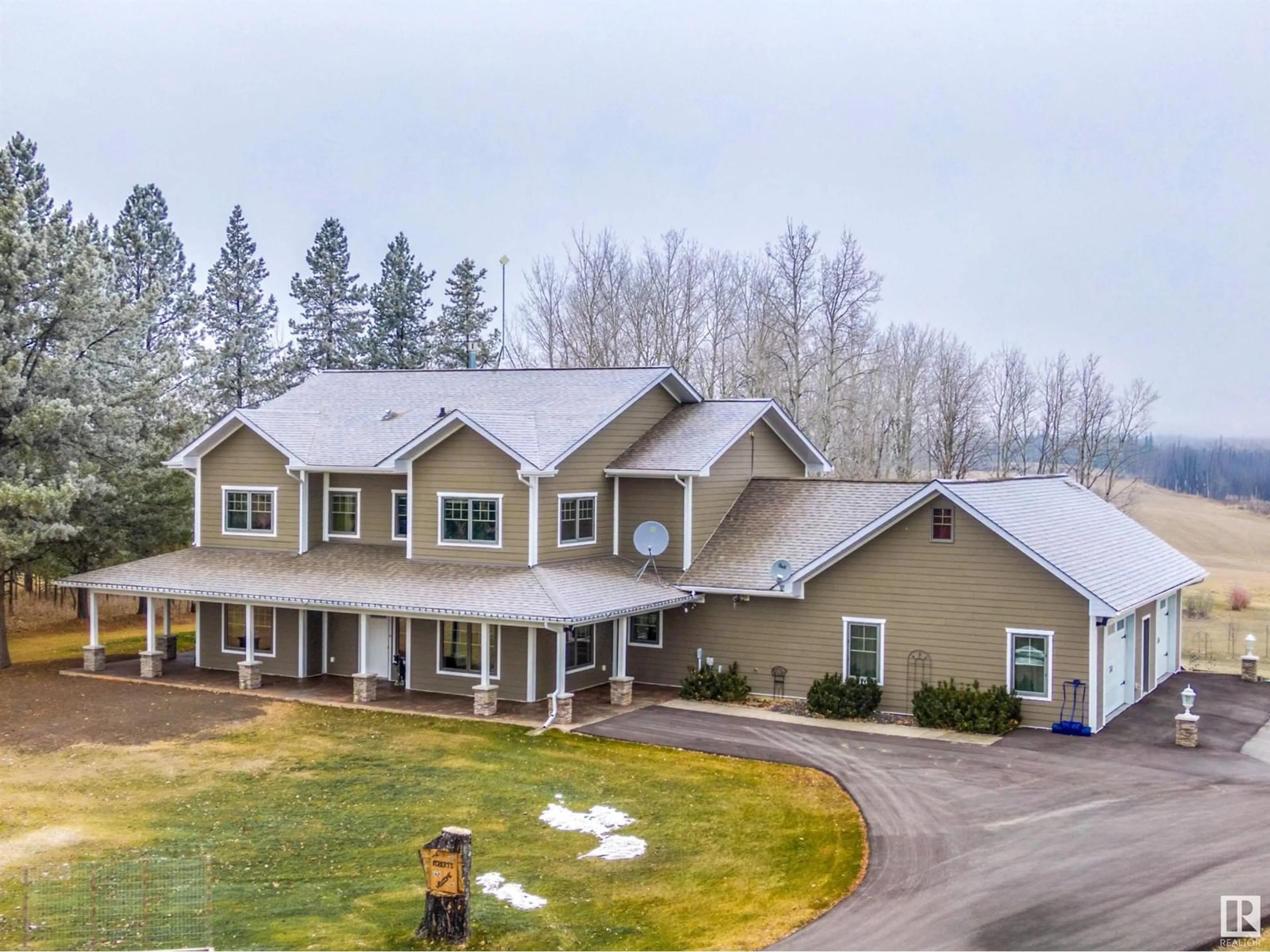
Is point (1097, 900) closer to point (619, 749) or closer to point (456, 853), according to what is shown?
point (456, 853)

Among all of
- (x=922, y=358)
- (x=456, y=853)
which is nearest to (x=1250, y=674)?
(x=456, y=853)

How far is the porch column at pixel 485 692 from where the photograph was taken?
2428 cm

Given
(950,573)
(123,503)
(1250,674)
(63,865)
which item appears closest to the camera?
(63,865)

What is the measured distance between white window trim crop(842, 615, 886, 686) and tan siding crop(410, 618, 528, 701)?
652 centimetres

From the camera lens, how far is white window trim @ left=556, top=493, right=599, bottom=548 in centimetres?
2667

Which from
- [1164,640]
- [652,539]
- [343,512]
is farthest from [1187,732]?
[343,512]

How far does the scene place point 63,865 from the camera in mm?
15617

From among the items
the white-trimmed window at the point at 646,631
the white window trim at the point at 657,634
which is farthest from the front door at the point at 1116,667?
the white-trimmed window at the point at 646,631

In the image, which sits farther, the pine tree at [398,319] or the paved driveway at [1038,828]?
the pine tree at [398,319]

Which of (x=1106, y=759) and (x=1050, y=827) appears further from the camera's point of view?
(x=1106, y=759)

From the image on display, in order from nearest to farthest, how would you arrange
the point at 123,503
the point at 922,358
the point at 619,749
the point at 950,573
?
the point at 619,749, the point at 950,573, the point at 123,503, the point at 922,358

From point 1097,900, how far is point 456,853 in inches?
274

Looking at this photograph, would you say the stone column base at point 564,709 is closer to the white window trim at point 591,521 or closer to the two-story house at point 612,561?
the two-story house at point 612,561

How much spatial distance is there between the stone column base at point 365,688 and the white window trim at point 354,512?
15.3ft
